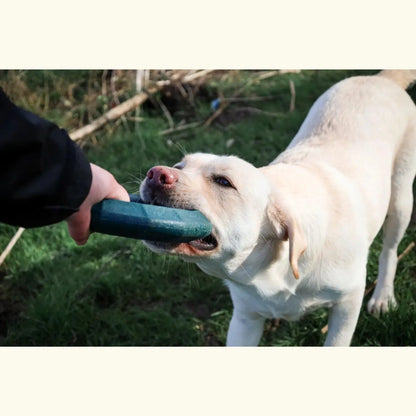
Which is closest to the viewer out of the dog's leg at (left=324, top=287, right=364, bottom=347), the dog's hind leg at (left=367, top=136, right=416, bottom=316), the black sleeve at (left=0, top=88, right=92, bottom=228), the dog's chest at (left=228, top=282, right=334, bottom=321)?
the black sleeve at (left=0, top=88, right=92, bottom=228)

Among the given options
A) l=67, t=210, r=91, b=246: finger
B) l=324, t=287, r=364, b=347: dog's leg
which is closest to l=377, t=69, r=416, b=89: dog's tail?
l=324, t=287, r=364, b=347: dog's leg

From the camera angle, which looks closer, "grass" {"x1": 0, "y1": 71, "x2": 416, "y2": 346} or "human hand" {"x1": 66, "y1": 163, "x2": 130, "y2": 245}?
"human hand" {"x1": 66, "y1": 163, "x2": 130, "y2": 245}

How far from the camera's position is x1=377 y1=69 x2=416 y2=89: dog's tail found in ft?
13.2

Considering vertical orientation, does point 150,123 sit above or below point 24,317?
above

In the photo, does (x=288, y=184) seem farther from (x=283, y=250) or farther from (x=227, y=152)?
(x=227, y=152)

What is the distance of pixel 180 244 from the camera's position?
2.53 m

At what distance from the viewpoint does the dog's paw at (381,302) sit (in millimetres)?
3834

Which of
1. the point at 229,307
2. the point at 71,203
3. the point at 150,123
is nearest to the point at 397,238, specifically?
the point at 229,307

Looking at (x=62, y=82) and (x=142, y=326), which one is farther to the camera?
(x=62, y=82)

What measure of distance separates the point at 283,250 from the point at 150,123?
4.02 metres

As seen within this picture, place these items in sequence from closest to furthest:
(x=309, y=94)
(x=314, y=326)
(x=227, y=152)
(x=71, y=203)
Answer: (x=71, y=203)
(x=314, y=326)
(x=227, y=152)
(x=309, y=94)

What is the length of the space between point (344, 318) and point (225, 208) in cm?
114

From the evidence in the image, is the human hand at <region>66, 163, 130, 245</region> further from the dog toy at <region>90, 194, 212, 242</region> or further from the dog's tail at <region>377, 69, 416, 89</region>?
the dog's tail at <region>377, 69, 416, 89</region>

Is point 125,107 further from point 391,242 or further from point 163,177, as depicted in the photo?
point 163,177
